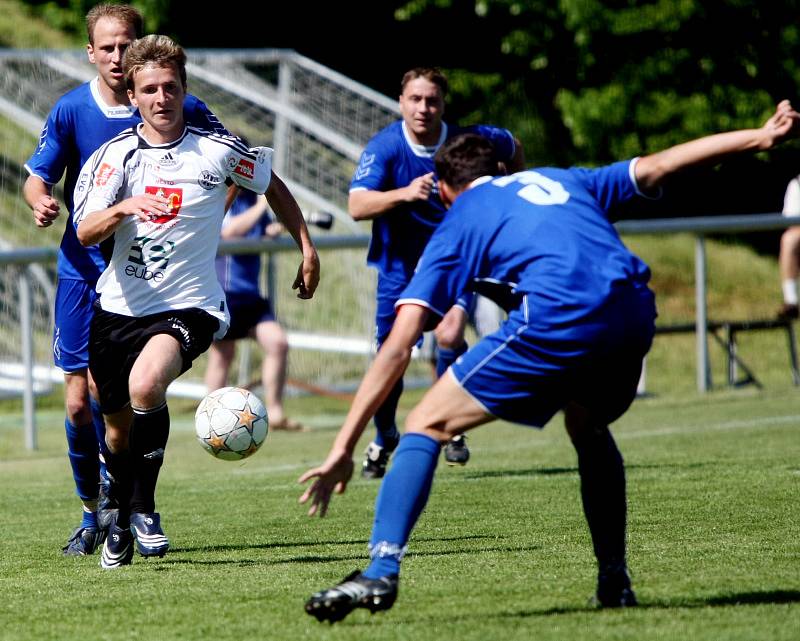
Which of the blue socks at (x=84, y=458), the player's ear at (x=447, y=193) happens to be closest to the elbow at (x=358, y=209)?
the blue socks at (x=84, y=458)

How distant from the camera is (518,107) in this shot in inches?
906

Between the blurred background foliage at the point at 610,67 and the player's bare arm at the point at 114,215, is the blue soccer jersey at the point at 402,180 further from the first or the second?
the blurred background foliage at the point at 610,67

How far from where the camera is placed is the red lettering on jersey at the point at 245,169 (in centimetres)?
648

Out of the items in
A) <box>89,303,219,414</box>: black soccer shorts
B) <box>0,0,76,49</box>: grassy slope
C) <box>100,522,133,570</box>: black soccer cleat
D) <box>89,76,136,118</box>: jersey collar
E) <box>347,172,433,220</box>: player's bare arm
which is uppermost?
<box>0,0,76,49</box>: grassy slope

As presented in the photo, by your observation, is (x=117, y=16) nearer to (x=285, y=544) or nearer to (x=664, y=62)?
(x=285, y=544)

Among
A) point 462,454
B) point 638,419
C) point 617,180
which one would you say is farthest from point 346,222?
point 617,180

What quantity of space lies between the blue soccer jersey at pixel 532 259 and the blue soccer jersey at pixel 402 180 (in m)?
4.05

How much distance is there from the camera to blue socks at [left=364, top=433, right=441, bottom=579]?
15.3 ft

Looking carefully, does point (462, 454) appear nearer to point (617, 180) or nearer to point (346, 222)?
point (617, 180)

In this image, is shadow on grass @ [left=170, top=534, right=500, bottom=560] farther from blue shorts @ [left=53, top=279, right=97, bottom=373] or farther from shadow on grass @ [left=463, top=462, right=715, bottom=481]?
shadow on grass @ [left=463, top=462, right=715, bottom=481]

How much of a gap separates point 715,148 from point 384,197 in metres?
4.05

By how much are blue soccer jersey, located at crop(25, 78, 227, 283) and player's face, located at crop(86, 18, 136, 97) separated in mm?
104

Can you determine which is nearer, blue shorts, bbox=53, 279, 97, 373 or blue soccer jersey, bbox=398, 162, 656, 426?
blue soccer jersey, bbox=398, 162, 656, 426

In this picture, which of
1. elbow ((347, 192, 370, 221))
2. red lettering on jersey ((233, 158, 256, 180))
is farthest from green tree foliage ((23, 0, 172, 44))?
red lettering on jersey ((233, 158, 256, 180))
